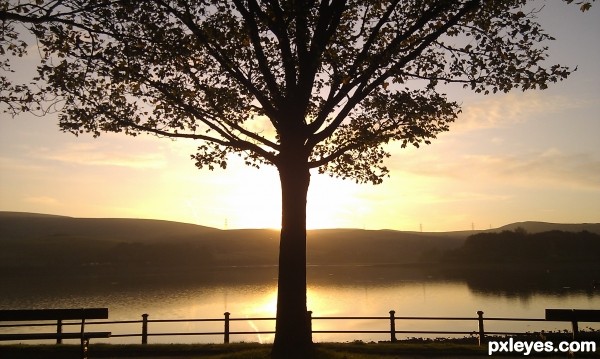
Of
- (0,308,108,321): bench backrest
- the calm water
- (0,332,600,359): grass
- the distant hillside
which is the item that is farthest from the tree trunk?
the distant hillside

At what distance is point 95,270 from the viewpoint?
136m

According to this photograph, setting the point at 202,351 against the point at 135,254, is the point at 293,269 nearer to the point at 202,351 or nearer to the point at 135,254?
the point at 202,351

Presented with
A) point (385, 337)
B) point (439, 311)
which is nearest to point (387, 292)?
point (439, 311)

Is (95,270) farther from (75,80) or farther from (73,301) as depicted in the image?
(75,80)

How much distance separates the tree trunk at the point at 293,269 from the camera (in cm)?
1178

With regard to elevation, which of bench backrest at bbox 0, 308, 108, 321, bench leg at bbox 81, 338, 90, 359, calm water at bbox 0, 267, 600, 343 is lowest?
calm water at bbox 0, 267, 600, 343

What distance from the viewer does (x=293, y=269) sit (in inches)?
476

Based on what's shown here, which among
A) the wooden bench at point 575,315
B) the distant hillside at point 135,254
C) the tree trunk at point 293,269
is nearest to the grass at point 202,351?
the tree trunk at point 293,269

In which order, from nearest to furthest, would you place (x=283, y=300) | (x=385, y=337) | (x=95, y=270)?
1. (x=283, y=300)
2. (x=385, y=337)
3. (x=95, y=270)

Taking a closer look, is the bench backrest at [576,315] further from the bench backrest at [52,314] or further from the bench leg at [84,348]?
the bench leg at [84,348]

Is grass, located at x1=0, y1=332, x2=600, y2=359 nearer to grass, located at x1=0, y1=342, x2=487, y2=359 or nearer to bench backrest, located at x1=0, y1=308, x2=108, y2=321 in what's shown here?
grass, located at x1=0, y1=342, x2=487, y2=359

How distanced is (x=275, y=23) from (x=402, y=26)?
3534mm

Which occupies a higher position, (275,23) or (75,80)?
(275,23)

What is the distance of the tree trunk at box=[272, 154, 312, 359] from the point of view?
11781mm
